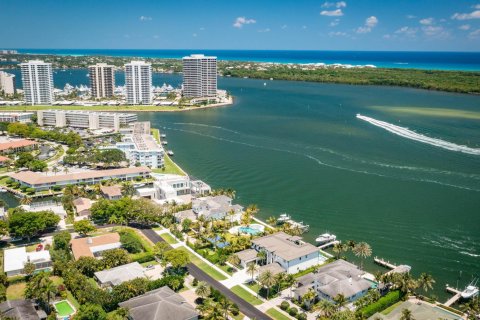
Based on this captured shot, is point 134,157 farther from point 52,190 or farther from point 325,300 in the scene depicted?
point 325,300

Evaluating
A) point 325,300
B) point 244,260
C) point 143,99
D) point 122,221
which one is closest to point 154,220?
point 122,221

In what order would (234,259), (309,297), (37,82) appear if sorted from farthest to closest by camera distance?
(37,82), (234,259), (309,297)

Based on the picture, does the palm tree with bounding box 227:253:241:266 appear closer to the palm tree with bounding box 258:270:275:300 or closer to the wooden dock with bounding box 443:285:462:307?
the palm tree with bounding box 258:270:275:300

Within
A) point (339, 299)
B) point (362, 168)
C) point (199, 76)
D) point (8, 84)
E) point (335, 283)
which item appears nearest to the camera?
point (339, 299)

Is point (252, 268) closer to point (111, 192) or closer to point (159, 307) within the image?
point (159, 307)

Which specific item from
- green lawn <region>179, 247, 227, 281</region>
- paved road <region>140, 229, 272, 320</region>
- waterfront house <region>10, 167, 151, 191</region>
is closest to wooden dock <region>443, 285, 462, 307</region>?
paved road <region>140, 229, 272, 320</region>

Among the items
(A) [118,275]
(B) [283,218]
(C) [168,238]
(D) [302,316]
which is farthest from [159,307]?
(B) [283,218]
